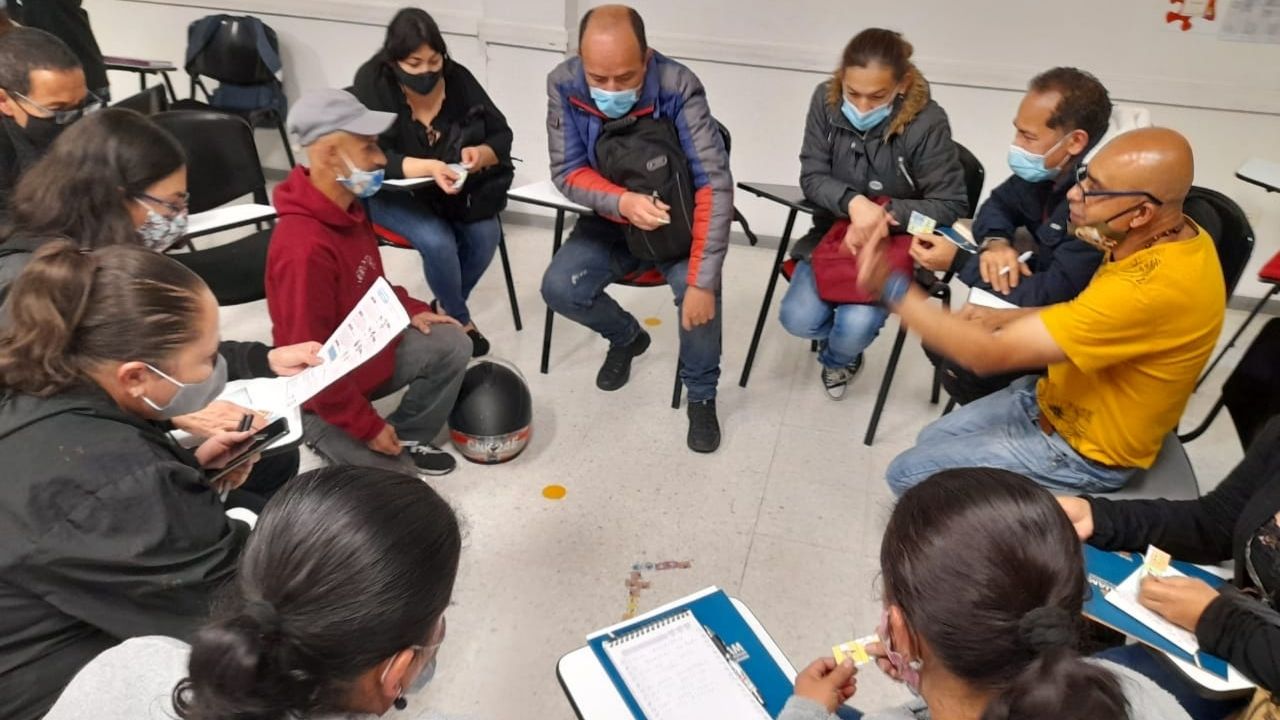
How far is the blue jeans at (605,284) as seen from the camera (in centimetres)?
263

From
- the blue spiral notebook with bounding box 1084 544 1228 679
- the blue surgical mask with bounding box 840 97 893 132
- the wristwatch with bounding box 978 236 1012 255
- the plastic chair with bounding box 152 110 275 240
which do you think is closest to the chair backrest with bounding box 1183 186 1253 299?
the wristwatch with bounding box 978 236 1012 255

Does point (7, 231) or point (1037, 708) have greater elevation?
point (7, 231)

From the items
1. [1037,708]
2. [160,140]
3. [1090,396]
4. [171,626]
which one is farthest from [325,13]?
[1037,708]

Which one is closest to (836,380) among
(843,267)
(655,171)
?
(843,267)

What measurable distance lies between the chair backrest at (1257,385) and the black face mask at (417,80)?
7.97ft

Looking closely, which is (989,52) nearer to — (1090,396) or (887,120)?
(887,120)

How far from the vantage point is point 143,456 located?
1200 millimetres

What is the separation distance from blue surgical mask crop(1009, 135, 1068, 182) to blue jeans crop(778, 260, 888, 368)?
578 mm

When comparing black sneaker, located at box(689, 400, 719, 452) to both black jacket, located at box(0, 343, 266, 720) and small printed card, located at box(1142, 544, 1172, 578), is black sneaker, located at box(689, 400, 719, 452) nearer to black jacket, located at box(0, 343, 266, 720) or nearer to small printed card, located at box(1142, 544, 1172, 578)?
small printed card, located at box(1142, 544, 1172, 578)

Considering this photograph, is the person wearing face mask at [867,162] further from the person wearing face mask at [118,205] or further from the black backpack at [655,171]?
the person wearing face mask at [118,205]

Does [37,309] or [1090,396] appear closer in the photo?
[37,309]

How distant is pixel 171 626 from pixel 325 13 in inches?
141

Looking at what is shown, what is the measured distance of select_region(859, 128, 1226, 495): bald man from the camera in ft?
5.13

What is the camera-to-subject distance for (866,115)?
2508 millimetres
